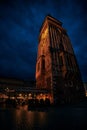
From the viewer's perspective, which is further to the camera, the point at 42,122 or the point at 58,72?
the point at 58,72

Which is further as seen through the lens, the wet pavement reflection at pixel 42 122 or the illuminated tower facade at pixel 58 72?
the illuminated tower facade at pixel 58 72

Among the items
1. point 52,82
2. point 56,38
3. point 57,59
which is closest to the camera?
point 52,82

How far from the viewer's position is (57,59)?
55.4 m

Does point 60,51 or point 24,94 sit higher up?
point 60,51

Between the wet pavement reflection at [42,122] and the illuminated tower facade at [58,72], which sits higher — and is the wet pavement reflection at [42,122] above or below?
below

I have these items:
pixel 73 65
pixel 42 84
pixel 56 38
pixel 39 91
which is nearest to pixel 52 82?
pixel 39 91

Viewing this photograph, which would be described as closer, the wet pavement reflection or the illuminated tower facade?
the wet pavement reflection

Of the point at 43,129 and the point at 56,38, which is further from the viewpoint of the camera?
the point at 56,38

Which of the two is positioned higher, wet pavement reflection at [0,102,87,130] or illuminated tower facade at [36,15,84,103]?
illuminated tower facade at [36,15,84,103]

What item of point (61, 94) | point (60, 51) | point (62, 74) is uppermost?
point (60, 51)

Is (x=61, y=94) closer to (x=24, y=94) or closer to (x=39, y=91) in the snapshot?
(x=39, y=91)

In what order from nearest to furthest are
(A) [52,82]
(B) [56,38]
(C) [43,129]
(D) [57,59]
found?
1. (C) [43,129]
2. (A) [52,82]
3. (D) [57,59]
4. (B) [56,38]

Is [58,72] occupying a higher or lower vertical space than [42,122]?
higher

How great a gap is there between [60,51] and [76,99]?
24.8 metres
